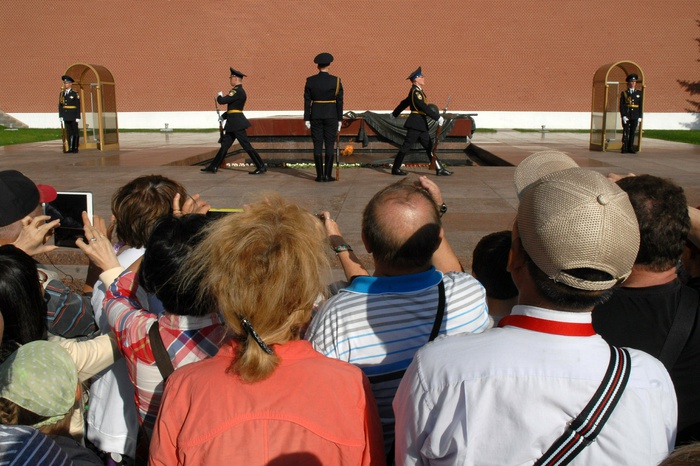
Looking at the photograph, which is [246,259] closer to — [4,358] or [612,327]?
[4,358]

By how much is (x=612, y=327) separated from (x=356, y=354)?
74cm

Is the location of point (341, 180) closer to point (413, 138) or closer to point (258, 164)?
point (413, 138)

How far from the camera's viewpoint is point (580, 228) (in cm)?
127

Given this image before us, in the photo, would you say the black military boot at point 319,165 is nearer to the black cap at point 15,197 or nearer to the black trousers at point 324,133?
the black trousers at point 324,133

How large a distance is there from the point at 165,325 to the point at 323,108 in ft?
25.6

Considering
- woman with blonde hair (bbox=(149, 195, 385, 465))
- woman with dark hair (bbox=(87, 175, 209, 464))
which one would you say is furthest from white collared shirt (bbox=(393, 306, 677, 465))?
woman with dark hair (bbox=(87, 175, 209, 464))

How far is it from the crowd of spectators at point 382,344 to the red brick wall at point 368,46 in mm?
24426

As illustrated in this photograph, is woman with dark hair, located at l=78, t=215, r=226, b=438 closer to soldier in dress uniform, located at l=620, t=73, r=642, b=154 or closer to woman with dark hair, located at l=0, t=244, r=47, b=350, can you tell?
woman with dark hair, located at l=0, t=244, r=47, b=350

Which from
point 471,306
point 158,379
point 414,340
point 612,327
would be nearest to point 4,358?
point 158,379

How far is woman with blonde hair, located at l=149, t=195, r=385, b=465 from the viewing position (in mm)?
1417

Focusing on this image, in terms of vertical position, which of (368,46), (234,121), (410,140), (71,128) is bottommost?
(410,140)

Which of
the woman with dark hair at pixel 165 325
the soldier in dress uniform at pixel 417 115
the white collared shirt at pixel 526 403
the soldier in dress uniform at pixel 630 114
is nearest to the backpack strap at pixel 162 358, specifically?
the woman with dark hair at pixel 165 325

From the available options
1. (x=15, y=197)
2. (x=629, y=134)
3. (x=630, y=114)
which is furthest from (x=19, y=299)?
(x=629, y=134)

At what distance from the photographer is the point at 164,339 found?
180 centimetres
